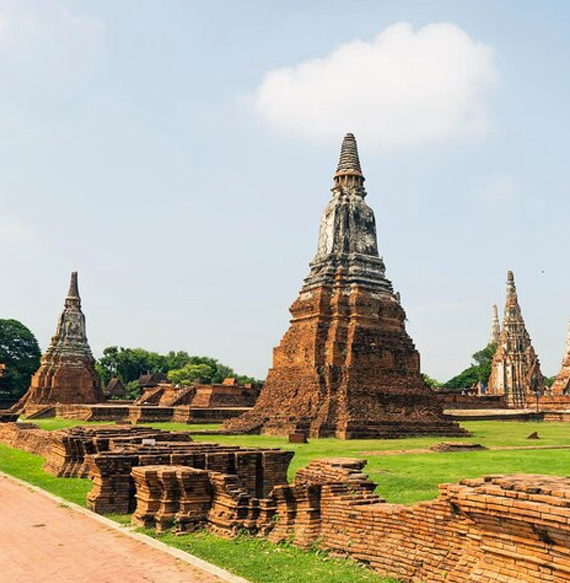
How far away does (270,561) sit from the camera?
8258 millimetres

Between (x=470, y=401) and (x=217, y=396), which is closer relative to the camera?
(x=217, y=396)

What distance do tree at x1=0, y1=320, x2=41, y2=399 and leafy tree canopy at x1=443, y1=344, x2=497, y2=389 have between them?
63082 mm

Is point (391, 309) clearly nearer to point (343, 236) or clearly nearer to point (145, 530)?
point (343, 236)

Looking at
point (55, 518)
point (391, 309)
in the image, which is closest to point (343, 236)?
point (391, 309)

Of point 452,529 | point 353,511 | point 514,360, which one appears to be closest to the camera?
point 452,529

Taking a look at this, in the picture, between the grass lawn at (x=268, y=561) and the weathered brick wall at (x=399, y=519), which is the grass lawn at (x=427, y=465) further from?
the grass lawn at (x=268, y=561)

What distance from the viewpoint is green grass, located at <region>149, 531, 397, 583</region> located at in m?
7.57

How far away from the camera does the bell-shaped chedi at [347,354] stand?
108 ft

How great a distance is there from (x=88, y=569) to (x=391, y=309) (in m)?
31.0

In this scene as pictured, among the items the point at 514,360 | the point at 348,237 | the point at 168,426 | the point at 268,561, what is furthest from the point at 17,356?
the point at 268,561

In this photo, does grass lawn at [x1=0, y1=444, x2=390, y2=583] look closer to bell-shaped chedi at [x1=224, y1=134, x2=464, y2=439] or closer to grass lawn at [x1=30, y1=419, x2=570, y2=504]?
grass lawn at [x1=30, y1=419, x2=570, y2=504]

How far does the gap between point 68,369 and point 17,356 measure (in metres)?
17.5

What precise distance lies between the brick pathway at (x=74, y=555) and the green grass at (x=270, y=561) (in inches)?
18.7

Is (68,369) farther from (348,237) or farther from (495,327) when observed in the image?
(495,327)
